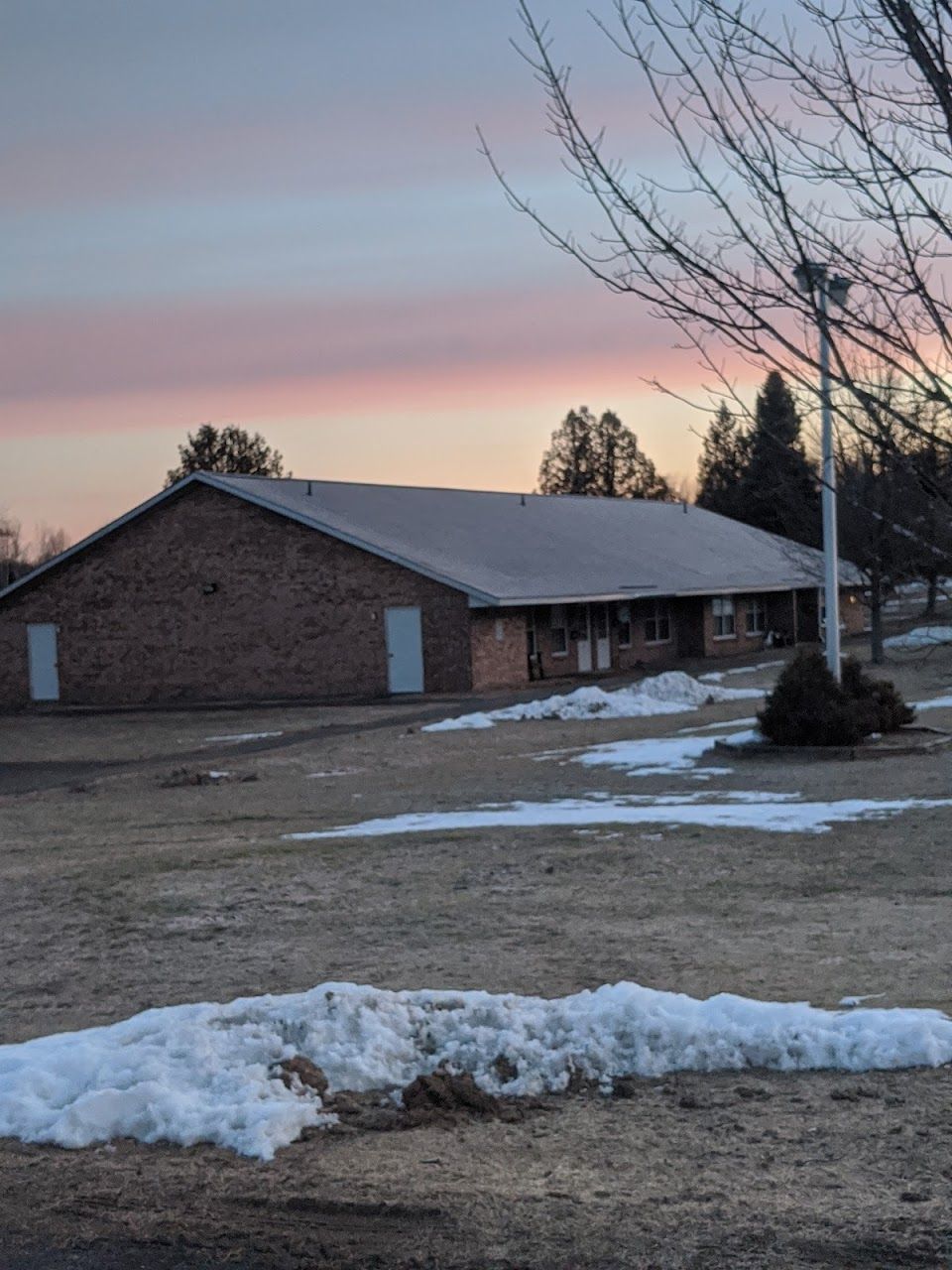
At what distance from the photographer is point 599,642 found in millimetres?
45844

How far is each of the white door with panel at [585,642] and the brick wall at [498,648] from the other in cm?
317

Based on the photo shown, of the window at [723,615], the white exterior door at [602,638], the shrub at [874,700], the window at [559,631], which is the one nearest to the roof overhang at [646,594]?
the white exterior door at [602,638]

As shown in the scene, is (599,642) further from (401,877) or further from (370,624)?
(401,877)

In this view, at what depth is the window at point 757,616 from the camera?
54.3 meters

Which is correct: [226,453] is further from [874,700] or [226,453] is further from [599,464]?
[874,700]

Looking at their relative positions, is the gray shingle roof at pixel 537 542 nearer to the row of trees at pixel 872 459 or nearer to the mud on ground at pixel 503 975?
the mud on ground at pixel 503 975

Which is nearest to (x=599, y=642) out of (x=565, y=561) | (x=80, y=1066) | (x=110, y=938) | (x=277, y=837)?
(x=565, y=561)

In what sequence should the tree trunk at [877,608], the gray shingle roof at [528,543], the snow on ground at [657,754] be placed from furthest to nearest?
the gray shingle roof at [528,543] → the tree trunk at [877,608] → the snow on ground at [657,754]

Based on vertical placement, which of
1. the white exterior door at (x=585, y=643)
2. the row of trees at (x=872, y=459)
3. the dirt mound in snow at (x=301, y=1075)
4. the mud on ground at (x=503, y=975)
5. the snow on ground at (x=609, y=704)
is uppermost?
the row of trees at (x=872, y=459)

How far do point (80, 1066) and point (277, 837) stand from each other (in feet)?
30.3

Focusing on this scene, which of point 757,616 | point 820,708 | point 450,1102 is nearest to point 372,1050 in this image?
point 450,1102

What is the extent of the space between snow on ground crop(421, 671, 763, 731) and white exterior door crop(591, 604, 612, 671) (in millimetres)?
10824

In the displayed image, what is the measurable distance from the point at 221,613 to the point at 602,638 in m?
10.6

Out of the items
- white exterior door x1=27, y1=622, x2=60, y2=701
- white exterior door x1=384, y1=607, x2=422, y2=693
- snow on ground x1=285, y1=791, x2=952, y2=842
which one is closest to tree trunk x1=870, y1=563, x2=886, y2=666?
white exterior door x1=384, y1=607, x2=422, y2=693
